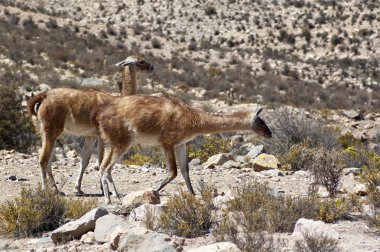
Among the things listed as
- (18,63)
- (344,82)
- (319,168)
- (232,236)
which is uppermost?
(232,236)

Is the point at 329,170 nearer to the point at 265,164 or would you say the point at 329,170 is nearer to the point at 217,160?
the point at 265,164

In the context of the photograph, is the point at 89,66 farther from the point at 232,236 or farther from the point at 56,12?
the point at 232,236

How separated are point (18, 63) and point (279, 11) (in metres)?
29.1

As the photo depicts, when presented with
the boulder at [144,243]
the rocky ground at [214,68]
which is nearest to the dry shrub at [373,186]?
the rocky ground at [214,68]

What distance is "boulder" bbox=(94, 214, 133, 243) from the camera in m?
6.76

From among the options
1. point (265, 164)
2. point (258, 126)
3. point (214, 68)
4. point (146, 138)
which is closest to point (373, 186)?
point (258, 126)

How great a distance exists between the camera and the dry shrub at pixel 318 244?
18.3 ft

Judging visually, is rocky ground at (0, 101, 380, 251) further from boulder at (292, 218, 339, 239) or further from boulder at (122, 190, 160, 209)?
boulder at (122, 190, 160, 209)

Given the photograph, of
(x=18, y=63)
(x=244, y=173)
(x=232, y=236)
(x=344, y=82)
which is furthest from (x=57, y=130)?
(x=344, y=82)

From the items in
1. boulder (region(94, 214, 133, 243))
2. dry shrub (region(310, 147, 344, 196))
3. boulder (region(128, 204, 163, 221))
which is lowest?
dry shrub (region(310, 147, 344, 196))

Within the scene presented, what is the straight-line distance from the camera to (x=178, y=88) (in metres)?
30.2

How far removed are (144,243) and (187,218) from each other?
3.89 feet

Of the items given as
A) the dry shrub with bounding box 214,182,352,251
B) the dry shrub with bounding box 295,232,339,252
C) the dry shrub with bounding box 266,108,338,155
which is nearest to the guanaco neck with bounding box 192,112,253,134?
the dry shrub with bounding box 214,182,352,251

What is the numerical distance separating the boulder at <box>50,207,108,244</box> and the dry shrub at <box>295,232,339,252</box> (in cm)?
257
